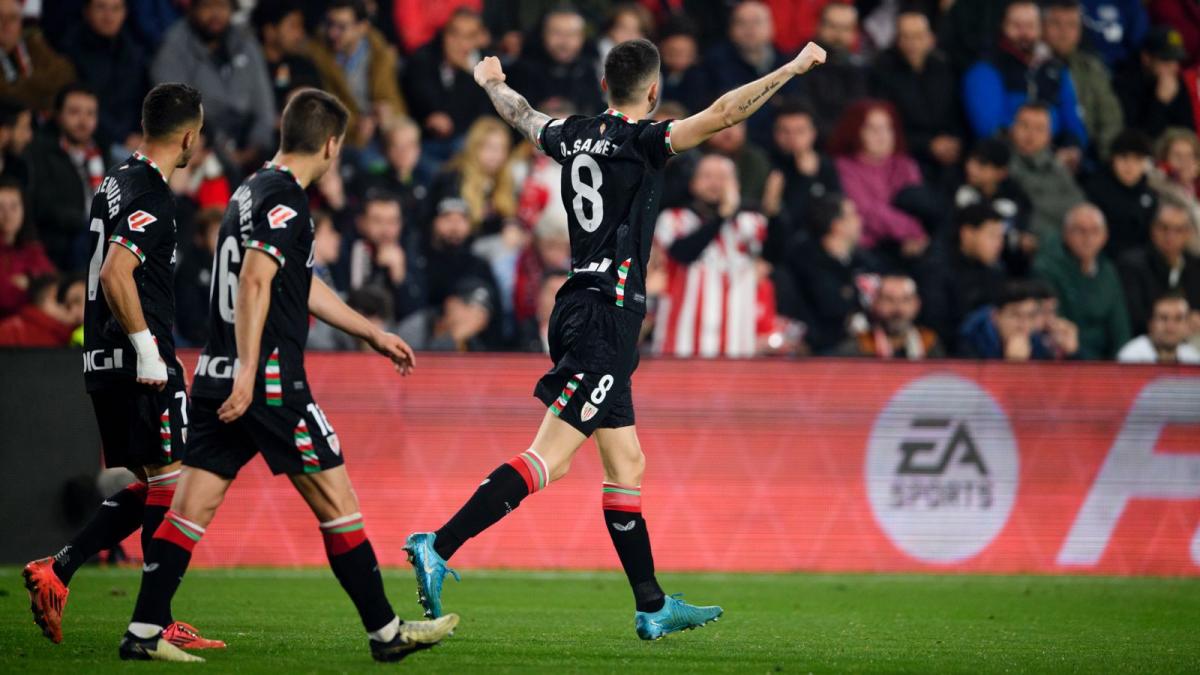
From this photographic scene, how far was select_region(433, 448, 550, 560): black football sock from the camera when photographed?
731cm

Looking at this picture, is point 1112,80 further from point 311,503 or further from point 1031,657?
point 311,503

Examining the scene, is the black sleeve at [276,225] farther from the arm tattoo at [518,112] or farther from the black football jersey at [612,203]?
the arm tattoo at [518,112]

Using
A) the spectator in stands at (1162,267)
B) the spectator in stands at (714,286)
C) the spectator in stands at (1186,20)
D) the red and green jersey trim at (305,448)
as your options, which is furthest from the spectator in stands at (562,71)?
the red and green jersey trim at (305,448)

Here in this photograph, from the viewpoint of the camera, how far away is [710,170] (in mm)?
13602

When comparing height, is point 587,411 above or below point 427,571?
above

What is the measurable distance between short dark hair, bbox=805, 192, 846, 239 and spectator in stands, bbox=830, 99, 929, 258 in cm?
112

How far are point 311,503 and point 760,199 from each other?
30.1 ft

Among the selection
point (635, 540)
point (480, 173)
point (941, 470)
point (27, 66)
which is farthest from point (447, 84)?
point (635, 540)

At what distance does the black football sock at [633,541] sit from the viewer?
7734mm

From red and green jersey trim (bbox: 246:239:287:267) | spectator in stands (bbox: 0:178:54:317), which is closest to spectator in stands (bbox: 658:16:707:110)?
spectator in stands (bbox: 0:178:54:317)

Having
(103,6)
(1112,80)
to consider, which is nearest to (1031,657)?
(103,6)

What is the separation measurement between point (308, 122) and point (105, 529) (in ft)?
8.01

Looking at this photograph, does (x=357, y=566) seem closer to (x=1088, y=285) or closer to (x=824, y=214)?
(x=824, y=214)

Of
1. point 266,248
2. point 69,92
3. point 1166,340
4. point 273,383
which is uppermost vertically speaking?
point 266,248
